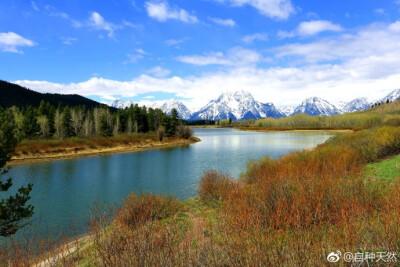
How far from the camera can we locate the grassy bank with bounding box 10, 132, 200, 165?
49.0 meters

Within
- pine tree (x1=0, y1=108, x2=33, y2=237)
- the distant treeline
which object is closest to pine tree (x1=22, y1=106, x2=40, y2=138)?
the distant treeline

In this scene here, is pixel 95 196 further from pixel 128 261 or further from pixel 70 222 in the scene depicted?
pixel 128 261

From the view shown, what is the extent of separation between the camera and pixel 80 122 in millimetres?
88438

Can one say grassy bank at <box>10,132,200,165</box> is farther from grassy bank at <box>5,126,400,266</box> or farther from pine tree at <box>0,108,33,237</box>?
grassy bank at <box>5,126,400,266</box>

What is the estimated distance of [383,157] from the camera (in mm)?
20922

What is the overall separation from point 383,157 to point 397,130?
3.06 metres

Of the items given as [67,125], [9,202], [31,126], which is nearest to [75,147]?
[31,126]

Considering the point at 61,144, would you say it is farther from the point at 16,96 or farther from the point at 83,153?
the point at 16,96

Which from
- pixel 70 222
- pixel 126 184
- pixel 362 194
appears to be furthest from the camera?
pixel 126 184

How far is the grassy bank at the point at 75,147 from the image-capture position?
161ft

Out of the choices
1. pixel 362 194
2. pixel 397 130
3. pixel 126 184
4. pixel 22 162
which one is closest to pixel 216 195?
pixel 362 194

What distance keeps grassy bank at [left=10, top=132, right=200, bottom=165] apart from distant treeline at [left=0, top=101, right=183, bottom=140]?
27.2 ft

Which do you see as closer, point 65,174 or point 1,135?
point 1,135

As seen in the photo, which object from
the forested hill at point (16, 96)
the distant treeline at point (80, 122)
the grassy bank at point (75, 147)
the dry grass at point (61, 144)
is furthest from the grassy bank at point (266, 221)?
the forested hill at point (16, 96)
